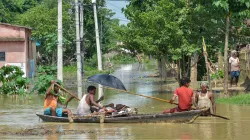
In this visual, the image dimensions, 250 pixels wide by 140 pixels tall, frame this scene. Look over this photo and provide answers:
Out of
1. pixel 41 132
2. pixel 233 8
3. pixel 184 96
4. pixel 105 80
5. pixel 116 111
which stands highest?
pixel 233 8

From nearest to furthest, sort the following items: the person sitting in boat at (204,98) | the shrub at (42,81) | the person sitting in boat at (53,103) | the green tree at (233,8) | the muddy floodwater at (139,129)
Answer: the muddy floodwater at (139,129), the person sitting in boat at (204,98), the person sitting in boat at (53,103), the green tree at (233,8), the shrub at (42,81)

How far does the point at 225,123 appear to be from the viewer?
51.5 ft

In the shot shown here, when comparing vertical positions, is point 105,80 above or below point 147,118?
above

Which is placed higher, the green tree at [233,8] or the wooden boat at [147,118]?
the green tree at [233,8]

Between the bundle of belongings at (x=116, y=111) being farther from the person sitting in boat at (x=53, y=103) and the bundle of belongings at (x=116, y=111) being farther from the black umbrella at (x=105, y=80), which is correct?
the person sitting in boat at (x=53, y=103)

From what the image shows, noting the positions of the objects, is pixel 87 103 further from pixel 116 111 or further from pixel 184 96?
pixel 184 96

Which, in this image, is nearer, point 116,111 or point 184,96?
point 184,96

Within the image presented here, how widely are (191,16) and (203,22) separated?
1.77 feet

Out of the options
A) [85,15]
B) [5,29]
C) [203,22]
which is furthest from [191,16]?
[85,15]

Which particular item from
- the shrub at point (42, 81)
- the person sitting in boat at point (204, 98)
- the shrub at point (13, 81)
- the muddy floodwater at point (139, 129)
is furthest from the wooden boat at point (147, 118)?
the shrub at point (13, 81)

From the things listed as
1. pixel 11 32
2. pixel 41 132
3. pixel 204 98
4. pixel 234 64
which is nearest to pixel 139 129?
pixel 204 98

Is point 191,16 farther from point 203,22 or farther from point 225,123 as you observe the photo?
point 225,123

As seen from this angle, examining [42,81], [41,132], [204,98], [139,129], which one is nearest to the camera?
[41,132]

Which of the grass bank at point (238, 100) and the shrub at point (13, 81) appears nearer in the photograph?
the grass bank at point (238, 100)
